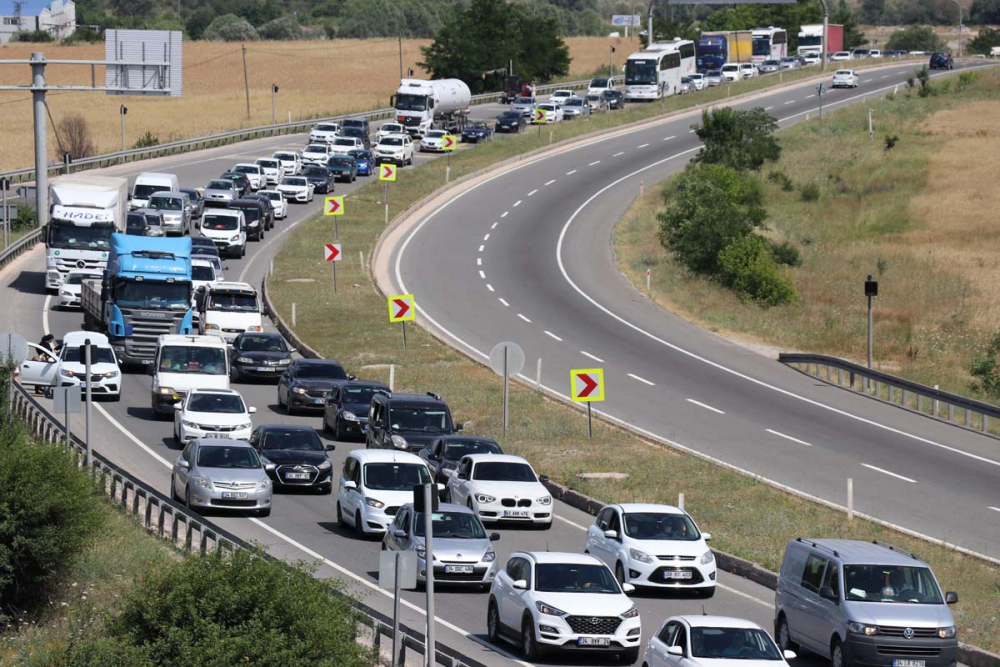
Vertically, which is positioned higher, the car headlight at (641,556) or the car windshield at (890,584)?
the car windshield at (890,584)

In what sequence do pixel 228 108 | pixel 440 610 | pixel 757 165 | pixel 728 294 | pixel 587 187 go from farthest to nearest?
1. pixel 228 108
2. pixel 757 165
3. pixel 587 187
4. pixel 728 294
5. pixel 440 610

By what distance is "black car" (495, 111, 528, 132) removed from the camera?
324ft

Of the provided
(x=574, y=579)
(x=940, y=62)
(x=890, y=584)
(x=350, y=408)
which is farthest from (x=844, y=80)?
(x=574, y=579)

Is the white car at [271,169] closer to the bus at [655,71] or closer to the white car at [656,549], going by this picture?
the bus at [655,71]

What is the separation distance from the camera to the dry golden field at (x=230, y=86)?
111m

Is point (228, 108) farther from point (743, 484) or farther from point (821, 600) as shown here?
point (821, 600)

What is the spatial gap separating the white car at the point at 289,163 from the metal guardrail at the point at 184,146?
10.5 meters

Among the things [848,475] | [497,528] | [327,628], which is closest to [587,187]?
[848,475]

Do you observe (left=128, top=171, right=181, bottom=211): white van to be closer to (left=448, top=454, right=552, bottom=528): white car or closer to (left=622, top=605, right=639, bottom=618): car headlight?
(left=448, top=454, right=552, bottom=528): white car

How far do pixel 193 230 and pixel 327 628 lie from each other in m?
48.0


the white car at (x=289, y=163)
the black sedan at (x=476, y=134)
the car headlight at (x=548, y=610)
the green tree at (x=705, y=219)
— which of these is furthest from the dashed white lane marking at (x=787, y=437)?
the black sedan at (x=476, y=134)

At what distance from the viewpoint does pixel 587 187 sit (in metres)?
79.9

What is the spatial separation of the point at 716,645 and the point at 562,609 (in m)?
2.71

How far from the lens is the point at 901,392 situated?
44.8 metres
